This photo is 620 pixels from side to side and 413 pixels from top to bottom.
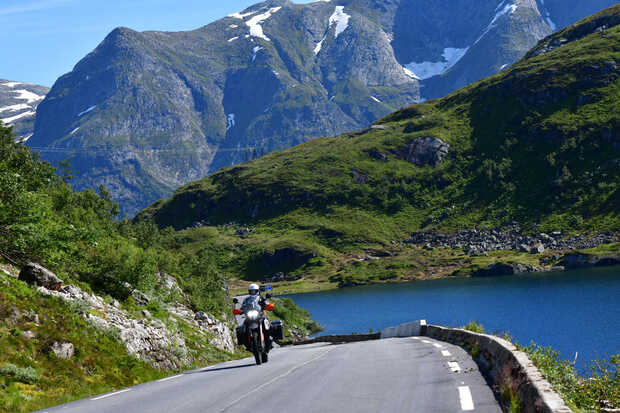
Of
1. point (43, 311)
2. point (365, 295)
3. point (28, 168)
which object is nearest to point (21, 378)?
point (43, 311)

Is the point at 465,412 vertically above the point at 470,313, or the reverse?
the point at 465,412

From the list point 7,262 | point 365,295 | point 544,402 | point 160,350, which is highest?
point 7,262

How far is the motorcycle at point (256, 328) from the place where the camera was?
69.5 feet

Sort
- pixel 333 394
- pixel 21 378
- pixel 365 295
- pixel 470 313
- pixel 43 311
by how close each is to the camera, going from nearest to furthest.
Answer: pixel 333 394, pixel 21 378, pixel 43 311, pixel 470 313, pixel 365 295

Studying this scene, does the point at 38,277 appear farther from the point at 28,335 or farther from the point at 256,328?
the point at 256,328

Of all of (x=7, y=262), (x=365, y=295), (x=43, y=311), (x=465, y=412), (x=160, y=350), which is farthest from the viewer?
(x=365, y=295)

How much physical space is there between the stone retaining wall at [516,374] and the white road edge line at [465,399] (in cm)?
62

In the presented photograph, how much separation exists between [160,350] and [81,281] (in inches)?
234

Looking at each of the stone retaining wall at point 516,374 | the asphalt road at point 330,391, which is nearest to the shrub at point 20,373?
the asphalt road at point 330,391

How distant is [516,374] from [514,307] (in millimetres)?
115773

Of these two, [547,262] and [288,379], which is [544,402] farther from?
[547,262]

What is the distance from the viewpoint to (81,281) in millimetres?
30062

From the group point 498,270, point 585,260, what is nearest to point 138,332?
point 585,260

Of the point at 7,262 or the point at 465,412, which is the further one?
the point at 7,262
